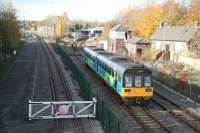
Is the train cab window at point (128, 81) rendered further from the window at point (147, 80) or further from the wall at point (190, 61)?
the wall at point (190, 61)

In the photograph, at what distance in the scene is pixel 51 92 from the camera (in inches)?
1362

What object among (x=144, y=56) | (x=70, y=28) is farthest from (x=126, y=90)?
(x=70, y=28)

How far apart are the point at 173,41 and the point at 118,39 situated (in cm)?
1947

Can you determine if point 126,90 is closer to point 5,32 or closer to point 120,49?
point 5,32

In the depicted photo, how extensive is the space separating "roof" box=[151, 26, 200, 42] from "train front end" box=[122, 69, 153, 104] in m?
35.4

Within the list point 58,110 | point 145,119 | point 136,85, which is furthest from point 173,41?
point 58,110

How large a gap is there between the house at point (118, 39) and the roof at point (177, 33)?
31.2 ft

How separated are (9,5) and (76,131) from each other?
5802 centimetres

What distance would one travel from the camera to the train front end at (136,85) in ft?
90.6

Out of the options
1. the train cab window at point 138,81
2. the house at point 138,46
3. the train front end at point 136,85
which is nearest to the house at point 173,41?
the house at point 138,46

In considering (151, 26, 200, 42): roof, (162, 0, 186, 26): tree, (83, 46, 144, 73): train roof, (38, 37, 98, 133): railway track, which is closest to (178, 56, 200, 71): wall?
(151, 26, 200, 42): roof

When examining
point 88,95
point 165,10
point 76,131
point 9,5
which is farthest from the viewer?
point 165,10

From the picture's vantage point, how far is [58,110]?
2378 centimetres

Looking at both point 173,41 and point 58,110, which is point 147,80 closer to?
point 58,110
